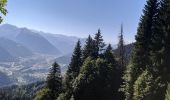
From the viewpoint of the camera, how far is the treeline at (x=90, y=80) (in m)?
75.8

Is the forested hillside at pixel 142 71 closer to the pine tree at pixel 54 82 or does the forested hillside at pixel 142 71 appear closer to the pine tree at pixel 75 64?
the pine tree at pixel 54 82

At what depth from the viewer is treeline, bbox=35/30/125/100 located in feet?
249

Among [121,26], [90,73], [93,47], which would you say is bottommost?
[90,73]

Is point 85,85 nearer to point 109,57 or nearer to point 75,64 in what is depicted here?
point 109,57

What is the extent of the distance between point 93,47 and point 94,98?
63.5 feet

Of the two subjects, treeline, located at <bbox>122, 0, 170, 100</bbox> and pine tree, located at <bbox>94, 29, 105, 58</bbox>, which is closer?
treeline, located at <bbox>122, 0, 170, 100</bbox>

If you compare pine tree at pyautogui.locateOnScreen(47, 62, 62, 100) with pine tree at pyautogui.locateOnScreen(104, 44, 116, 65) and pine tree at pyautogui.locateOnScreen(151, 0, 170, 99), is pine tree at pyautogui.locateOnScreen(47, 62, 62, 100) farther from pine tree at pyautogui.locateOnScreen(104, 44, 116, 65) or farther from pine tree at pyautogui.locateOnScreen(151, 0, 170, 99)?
pine tree at pyautogui.locateOnScreen(151, 0, 170, 99)

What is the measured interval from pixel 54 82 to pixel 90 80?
11455mm

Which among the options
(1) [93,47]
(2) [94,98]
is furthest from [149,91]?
(1) [93,47]

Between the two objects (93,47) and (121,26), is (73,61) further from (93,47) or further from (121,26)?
(121,26)

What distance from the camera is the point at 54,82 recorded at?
→ 84.1 metres

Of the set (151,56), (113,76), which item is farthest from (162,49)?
(113,76)

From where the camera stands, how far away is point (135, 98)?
172 ft

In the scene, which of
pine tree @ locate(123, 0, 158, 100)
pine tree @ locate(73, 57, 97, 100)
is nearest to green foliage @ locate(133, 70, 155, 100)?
pine tree @ locate(123, 0, 158, 100)
